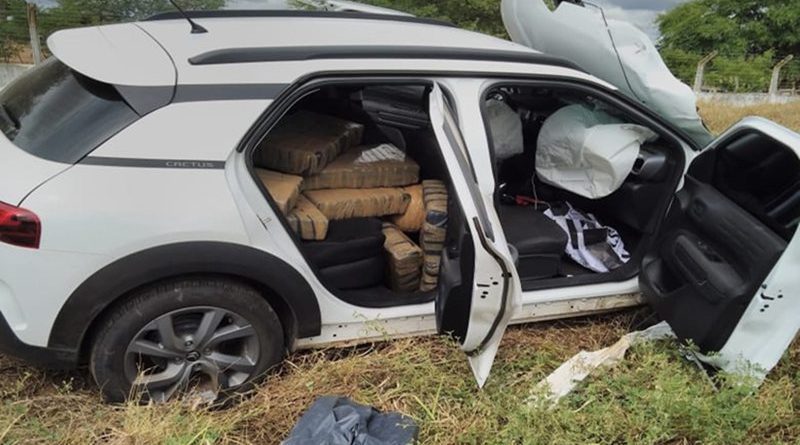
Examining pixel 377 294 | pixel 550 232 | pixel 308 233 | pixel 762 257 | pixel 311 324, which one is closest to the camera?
pixel 762 257

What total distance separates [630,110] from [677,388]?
1.19 m

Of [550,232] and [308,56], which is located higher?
[308,56]

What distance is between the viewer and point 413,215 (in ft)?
9.51

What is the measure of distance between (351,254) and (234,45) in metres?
1.00

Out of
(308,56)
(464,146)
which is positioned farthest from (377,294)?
(308,56)

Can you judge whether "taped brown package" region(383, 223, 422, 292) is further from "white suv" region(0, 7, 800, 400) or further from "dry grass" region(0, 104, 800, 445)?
"dry grass" region(0, 104, 800, 445)

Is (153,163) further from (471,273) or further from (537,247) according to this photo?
(537,247)

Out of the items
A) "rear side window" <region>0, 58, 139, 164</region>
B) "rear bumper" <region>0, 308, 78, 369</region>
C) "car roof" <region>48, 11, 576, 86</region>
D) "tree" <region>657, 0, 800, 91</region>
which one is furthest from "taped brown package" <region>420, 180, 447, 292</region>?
"tree" <region>657, 0, 800, 91</region>

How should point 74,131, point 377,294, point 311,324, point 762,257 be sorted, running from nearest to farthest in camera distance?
point 74,131
point 762,257
point 311,324
point 377,294

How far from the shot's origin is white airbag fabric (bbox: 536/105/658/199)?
2.68 meters

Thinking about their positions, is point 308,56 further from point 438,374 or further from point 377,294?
point 438,374

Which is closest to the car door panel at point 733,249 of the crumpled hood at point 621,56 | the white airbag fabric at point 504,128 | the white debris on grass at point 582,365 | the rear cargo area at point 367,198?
the white debris on grass at point 582,365

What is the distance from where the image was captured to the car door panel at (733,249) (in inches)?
87.7

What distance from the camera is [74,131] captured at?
2031 mm
